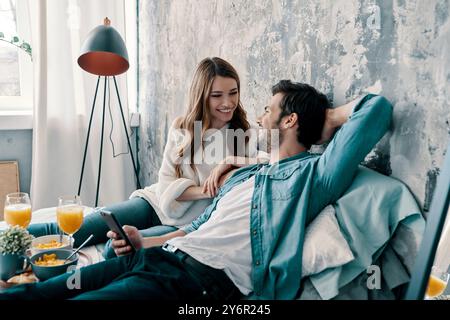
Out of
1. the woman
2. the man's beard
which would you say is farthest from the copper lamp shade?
the man's beard

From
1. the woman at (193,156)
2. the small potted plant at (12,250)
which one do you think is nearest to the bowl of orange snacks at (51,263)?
the small potted plant at (12,250)

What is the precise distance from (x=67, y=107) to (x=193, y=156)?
54.6 inches

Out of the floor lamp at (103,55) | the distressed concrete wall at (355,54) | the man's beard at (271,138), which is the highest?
the floor lamp at (103,55)

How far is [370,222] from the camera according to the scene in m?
1.23

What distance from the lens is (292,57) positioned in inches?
67.7

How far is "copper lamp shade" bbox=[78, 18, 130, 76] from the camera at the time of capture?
2482 mm

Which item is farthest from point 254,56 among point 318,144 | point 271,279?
point 271,279

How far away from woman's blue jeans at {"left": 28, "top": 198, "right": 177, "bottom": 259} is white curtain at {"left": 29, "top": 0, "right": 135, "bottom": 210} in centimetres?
115

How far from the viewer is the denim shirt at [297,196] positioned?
1233 mm

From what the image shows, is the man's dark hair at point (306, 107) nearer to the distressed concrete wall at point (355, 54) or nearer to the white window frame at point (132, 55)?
the distressed concrete wall at point (355, 54)

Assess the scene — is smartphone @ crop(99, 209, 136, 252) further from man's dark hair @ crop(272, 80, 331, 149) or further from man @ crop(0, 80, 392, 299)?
man's dark hair @ crop(272, 80, 331, 149)

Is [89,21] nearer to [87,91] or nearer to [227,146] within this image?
[87,91]

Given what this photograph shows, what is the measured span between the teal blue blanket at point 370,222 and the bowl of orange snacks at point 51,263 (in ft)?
2.34
